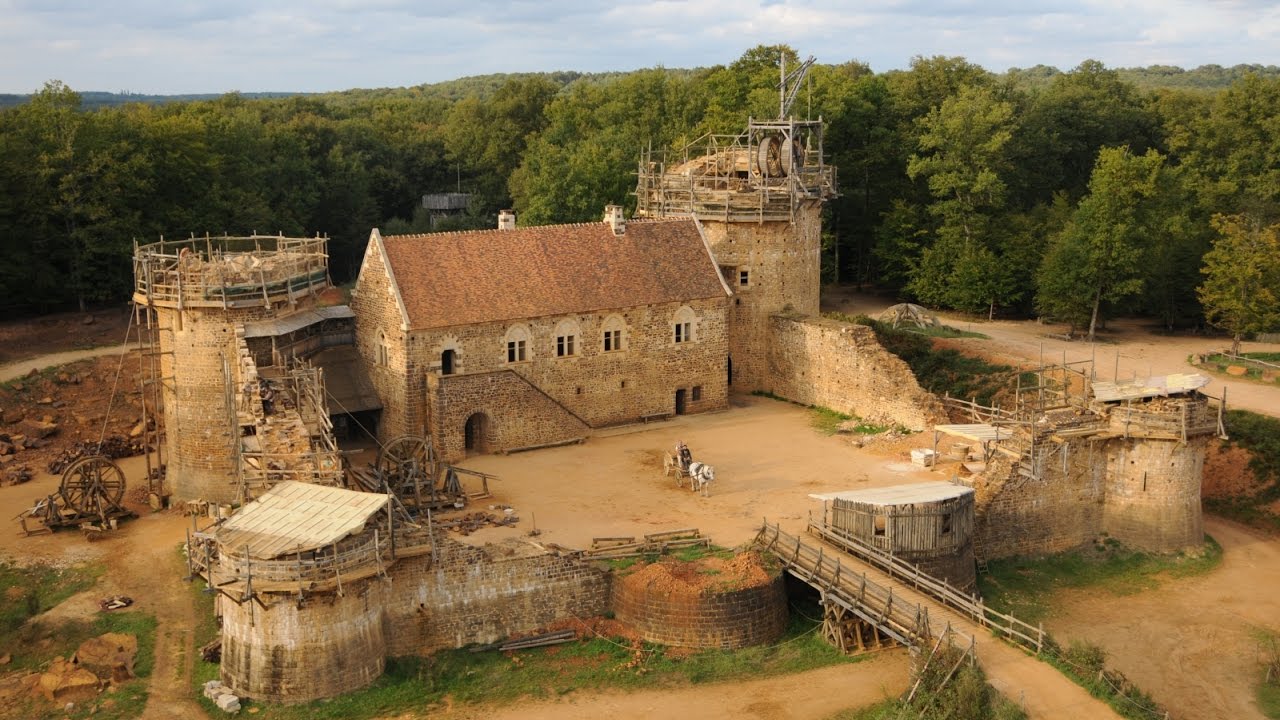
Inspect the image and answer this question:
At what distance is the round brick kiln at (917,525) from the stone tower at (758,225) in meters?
14.8

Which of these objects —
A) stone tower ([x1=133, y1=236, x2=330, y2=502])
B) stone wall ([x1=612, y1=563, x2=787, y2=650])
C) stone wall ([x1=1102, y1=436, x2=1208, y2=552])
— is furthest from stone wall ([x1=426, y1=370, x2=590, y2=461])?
stone wall ([x1=1102, y1=436, x2=1208, y2=552])

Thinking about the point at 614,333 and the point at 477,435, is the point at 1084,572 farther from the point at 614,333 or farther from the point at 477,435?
the point at 477,435

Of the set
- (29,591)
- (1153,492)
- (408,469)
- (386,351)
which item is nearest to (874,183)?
(1153,492)

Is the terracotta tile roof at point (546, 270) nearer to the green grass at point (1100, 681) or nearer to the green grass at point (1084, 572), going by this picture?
the green grass at point (1084, 572)

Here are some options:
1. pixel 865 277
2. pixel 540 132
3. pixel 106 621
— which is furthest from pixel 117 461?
pixel 540 132

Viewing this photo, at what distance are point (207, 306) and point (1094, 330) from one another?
37.2 meters

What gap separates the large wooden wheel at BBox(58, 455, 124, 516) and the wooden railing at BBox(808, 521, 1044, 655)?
2001cm

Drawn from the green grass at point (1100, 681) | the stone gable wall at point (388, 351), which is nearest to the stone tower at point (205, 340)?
the stone gable wall at point (388, 351)

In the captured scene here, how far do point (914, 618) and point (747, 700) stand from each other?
402 centimetres

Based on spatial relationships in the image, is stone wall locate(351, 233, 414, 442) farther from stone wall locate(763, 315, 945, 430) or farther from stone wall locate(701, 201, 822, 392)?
stone wall locate(763, 315, 945, 430)

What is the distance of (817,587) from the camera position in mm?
30469

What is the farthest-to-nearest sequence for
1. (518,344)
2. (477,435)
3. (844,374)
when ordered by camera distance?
1. (844,374)
2. (518,344)
3. (477,435)

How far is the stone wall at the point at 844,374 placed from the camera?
4241 cm

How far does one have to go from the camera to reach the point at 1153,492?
1442 inches
